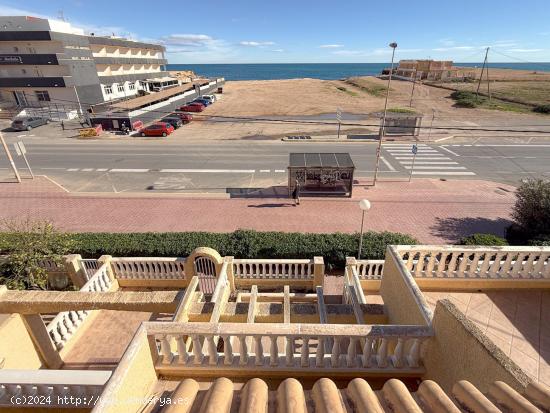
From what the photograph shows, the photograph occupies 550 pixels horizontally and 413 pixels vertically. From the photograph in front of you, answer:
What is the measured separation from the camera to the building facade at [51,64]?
37.7m

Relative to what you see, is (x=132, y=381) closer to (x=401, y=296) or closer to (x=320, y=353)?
(x=320, y=353)

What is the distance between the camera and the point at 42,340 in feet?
21.7

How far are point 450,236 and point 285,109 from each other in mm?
39706

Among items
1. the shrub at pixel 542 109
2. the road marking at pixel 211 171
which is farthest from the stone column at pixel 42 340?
the shrub at pixel 542 109

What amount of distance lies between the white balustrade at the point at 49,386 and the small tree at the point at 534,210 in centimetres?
1419

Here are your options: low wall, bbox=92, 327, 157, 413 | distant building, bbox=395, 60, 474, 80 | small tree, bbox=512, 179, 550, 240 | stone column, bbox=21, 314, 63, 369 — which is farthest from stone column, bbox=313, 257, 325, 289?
distant building, bbox=395, 60, 474, 80

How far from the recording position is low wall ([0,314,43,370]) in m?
5.86

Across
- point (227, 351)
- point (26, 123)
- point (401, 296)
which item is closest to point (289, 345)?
point (227, 351)

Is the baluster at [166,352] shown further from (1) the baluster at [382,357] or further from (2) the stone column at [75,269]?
(2) the stone column at [75,269]

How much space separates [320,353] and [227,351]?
1.41m

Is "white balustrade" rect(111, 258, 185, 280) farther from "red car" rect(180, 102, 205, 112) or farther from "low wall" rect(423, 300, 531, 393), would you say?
"red car" rect(180, 102, 205, 112)

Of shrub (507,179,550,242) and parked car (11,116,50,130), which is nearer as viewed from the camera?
shrub (507,179,550,242)

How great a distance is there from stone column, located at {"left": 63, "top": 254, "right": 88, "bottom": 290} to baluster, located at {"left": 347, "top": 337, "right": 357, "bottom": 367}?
891cm

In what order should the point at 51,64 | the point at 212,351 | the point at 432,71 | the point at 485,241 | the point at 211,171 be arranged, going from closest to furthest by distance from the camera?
the point at 212,351 < the point at 485,241 < the point at 211,171 < the point at 51,64 < the point at 432,71
